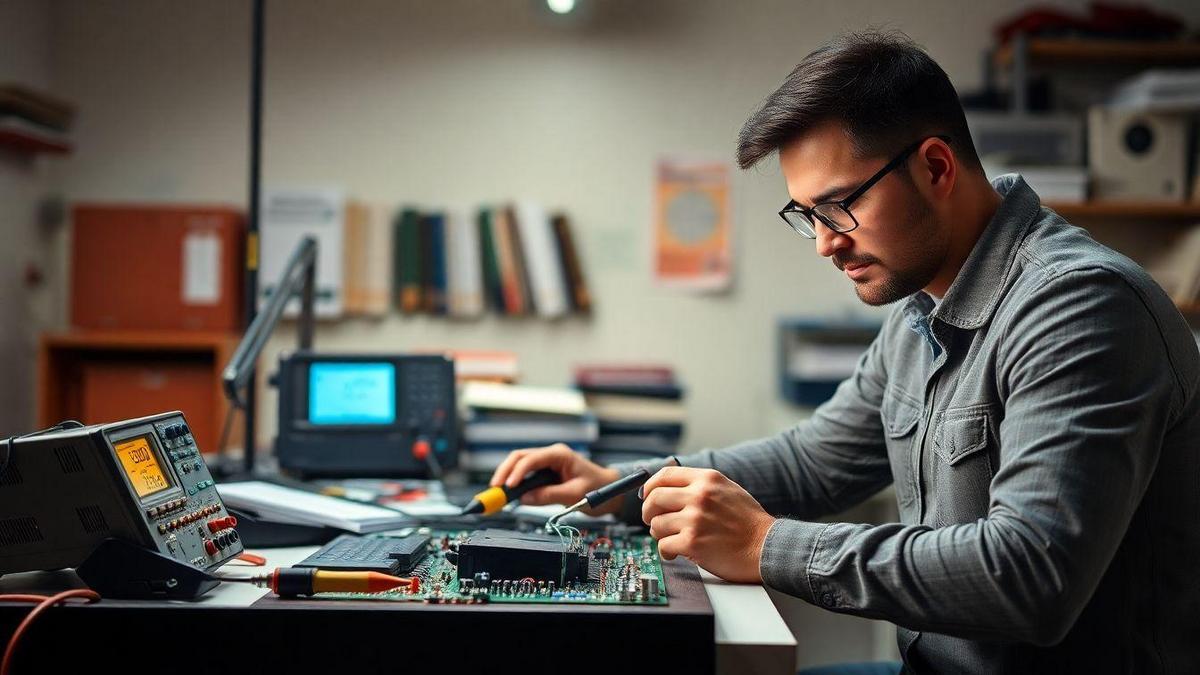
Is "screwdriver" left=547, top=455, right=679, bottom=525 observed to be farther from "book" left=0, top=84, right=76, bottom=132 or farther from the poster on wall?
"book" left=0, top=84, right=76, bottom=132

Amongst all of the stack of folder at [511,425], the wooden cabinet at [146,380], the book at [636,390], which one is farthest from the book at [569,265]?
the wooden cabinet at [146,380]

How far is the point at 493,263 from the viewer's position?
3.07 metres

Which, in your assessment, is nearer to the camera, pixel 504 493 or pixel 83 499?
pixel 83 499

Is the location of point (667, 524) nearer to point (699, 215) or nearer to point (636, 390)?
point (636, 390)

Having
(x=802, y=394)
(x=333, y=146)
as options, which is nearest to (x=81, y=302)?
(x=333, y=146)

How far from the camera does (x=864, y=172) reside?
116 cm

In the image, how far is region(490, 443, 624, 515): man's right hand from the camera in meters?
1.42

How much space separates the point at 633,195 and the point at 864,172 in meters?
2.00

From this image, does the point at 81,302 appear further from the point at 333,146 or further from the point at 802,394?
the point at 802,394

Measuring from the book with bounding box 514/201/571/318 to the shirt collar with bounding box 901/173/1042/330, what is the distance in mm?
1970

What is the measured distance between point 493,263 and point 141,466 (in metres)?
2.03

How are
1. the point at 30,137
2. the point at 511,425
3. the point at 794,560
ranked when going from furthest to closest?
the point at 30,137 → the point at 511,425 → the point at 794,560

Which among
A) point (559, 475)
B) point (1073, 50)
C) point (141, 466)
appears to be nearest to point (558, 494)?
point (559, 475)

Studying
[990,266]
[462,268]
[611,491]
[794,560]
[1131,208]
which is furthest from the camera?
[462,268]
